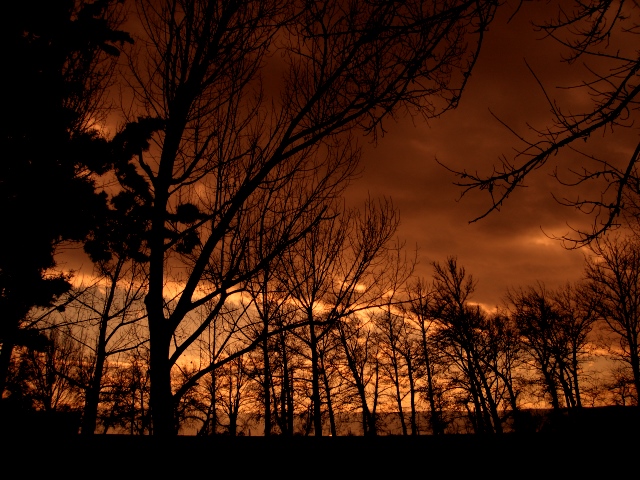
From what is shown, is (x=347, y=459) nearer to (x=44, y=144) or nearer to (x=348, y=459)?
(x=348, y=459)

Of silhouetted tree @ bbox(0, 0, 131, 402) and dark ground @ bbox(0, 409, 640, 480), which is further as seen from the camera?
silhouetted tree @ bbox(0, 0, 131, 402)

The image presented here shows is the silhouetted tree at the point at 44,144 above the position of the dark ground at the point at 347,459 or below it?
above

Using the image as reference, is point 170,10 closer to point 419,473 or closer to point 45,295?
point 419,473

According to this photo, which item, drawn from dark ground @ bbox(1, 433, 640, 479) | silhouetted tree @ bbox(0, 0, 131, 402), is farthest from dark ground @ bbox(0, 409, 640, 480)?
silhouetted tree @ bbox(0, 0, 131, 402)

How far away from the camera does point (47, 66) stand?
8.70 m

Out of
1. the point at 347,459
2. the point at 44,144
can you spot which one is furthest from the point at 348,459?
the point at 44,144

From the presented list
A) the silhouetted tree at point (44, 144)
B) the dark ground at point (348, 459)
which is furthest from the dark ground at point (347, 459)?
the silhouetted tree at point (44, 144)

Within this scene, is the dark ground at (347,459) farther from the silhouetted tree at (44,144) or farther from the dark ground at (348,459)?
the silhouetted tree at (44,144)

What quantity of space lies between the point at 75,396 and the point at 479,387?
30.3m

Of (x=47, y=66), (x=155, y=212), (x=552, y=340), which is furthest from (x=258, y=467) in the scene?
(x=552, y=340)

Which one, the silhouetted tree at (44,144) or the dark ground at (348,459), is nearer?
the dark ground at (348,459)

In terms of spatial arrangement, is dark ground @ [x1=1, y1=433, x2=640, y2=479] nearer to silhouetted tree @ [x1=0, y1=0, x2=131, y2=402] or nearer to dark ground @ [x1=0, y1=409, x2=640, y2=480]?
dark ground @ [x1=0, y1=409, x2=640, y2=480]

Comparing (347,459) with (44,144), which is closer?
(347,459)

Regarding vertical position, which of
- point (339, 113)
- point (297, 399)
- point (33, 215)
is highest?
point (33, 215)
